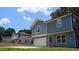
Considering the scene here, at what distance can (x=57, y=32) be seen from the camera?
625 centimetres

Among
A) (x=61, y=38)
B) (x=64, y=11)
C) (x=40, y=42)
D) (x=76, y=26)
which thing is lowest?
(x=40, y=42)

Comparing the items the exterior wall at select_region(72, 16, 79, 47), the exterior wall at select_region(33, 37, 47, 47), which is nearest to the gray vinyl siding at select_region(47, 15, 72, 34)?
the exterior wall at select_region(72, 16, 79, 47)

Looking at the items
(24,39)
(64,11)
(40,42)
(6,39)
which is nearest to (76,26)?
(64,11)

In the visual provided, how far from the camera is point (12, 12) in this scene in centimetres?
608

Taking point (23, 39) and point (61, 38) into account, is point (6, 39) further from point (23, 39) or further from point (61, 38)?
point (61, 38)

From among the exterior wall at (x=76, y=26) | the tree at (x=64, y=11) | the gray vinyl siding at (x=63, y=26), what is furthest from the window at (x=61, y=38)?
the tree at (x=64, y=11)

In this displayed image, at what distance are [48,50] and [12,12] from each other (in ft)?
4.44

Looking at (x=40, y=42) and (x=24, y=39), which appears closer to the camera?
(x=24, y=39)

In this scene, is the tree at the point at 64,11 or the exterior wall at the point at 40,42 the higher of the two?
the tree at the point at 64,11

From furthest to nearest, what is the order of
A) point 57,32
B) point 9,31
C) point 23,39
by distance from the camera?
point 57,32 < point 23,39 < point 9,31

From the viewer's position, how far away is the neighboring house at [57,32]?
6.15 meters

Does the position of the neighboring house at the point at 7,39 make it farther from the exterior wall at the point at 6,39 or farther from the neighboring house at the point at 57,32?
the neighboring house at the point at 57,32

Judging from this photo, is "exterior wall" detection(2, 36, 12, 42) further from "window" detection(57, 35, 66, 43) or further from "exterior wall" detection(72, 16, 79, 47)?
"exterior wall" detection(72, 16, 79, 47)
